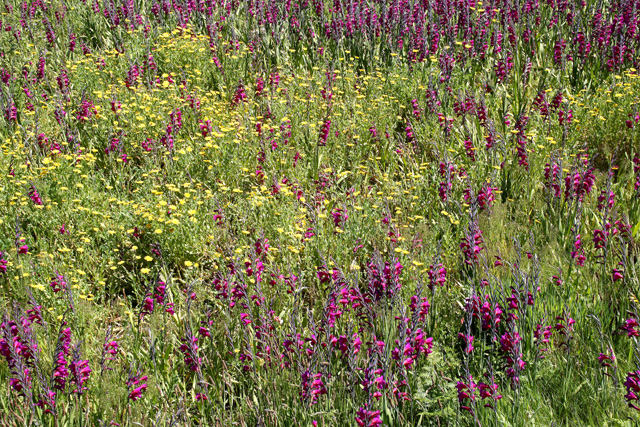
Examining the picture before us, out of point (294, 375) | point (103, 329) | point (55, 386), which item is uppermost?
point (55, 386)

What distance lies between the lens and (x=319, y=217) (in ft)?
13.4

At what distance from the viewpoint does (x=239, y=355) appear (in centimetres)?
296

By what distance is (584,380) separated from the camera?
2496 mm

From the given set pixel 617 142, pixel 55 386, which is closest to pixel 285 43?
pixel 617 142

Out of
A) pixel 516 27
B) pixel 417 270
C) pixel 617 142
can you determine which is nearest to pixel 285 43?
pixel 516 27

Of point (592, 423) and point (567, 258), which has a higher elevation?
point (592, 423)

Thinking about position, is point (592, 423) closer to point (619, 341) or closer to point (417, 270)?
point (619, 341)

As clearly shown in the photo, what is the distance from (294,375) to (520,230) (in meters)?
2.16

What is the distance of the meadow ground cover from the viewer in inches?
98.7

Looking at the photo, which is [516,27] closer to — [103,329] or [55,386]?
[103,329]

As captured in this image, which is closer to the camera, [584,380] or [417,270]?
[584,380]

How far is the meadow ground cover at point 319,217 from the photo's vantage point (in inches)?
98.7

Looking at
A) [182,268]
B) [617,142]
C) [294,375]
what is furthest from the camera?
[617,142]

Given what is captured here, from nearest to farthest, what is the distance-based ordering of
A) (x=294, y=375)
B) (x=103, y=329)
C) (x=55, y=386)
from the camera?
(x=55, y=386)
(x=294, y=375)
(x=103, y=329)
